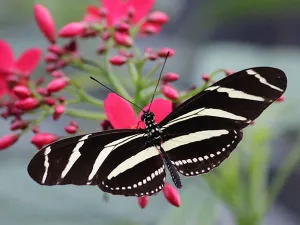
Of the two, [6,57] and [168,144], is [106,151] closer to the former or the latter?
[168,144]

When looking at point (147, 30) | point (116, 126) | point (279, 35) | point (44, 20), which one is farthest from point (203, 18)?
point (279, 35)

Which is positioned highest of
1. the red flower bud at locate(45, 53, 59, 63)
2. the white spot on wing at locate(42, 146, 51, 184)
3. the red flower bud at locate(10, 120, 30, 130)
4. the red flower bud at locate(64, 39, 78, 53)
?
the red flower bud at locate(64, 39, 78, 53)

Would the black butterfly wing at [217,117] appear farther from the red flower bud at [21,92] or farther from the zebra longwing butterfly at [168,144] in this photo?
the red flower bud at [21,92]

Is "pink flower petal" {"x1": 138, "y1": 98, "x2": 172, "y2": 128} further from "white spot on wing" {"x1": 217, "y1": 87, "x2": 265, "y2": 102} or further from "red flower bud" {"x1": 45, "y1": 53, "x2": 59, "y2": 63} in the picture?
"red flower bud" {"x1": 45, "y1": 53, "x2": 59, "y2": 63}

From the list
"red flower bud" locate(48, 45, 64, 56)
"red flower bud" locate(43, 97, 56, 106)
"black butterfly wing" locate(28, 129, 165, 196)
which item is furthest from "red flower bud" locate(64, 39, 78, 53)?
"black butterfly wing" locate(28, 129, 165, 196)

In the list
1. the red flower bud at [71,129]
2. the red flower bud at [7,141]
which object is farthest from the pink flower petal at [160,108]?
the red flower bud at [7,141]

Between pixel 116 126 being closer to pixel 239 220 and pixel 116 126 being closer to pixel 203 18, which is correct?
pixel 239 220
